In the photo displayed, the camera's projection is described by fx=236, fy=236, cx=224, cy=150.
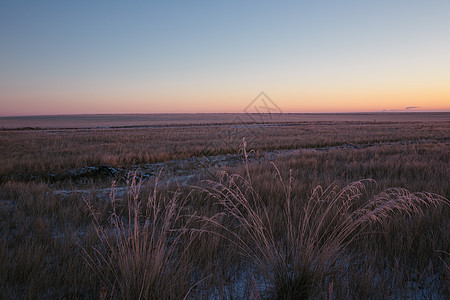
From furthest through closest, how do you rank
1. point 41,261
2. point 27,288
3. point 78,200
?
1. point 78,200
2. point 41,261
3. point 27,288

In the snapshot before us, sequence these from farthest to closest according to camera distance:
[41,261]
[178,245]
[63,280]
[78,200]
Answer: [78,200] < [178,245] < [41,261] < [63,280]

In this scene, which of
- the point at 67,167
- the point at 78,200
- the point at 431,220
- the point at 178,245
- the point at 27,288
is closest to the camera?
the point at 27,288

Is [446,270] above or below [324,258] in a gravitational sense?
below

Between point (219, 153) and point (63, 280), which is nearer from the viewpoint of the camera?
point (63, 280)

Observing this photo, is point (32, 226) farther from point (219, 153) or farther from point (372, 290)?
point (219, 153)

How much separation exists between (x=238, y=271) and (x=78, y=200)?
12.3ft

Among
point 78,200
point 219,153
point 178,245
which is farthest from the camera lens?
point 219,153

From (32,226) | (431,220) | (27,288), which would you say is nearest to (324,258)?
(431,220)

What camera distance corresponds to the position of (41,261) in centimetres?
246

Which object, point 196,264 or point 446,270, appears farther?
point 196,264

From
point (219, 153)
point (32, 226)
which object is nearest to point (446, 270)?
point (32, 226)

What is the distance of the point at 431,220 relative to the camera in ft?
10.9

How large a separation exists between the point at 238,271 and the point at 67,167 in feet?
33.0

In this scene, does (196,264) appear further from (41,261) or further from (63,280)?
(41,261)
